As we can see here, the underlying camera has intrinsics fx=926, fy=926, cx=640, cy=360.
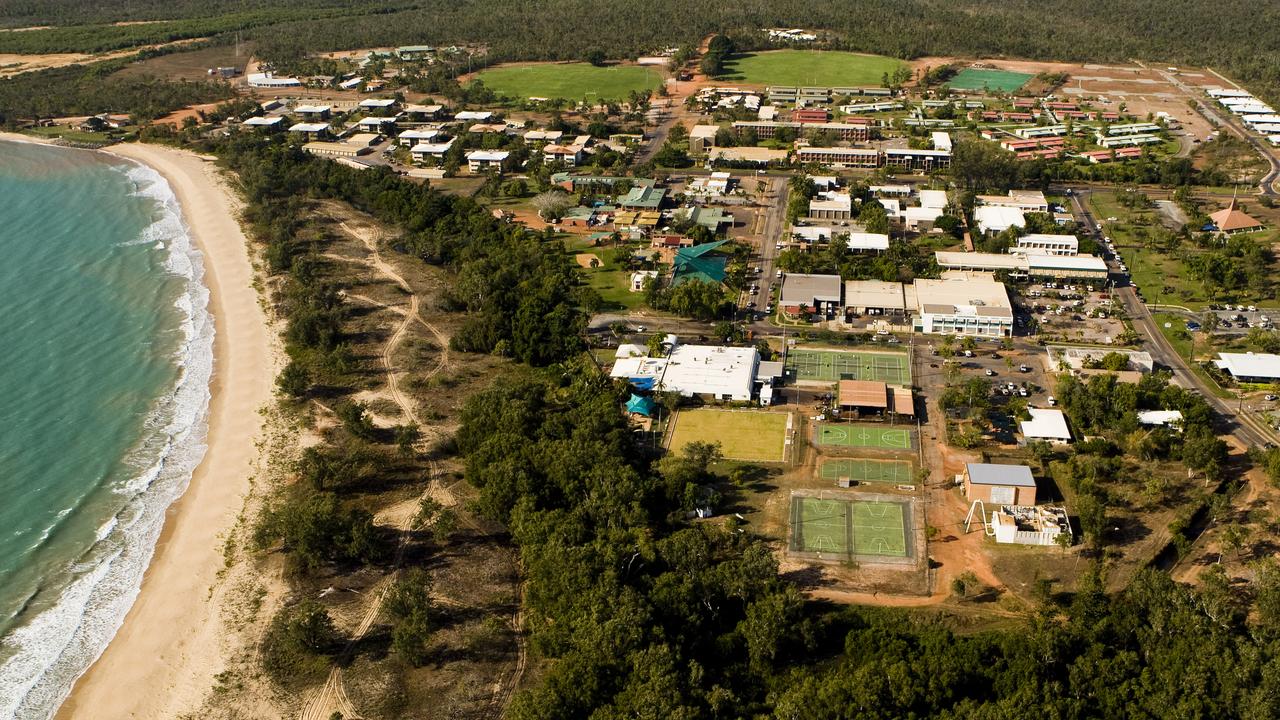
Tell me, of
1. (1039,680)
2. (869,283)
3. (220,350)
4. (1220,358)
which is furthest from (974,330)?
(220,350)

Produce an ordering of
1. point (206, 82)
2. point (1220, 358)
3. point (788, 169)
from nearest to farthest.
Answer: point (1220, 358) < point (788, 169) < point (206, 82)

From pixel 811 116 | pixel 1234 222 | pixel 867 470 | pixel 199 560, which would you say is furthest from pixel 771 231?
pixel 199 560

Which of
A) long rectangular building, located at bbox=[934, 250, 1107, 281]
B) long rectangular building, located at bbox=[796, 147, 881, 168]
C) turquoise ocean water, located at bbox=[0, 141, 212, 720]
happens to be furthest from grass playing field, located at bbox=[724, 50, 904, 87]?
turquoise ocean water, located at bbox=[0, 141, 212, 720]

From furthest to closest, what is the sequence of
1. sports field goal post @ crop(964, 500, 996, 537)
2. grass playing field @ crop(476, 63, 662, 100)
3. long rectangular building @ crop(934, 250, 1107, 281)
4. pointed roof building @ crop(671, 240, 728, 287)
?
grass playing field @ crop(476, 63, 662, 100) → long rectangular building @ crop(934, 250, 1107, 281) → pointed roof building @ crop(671, 240, 728, 287) → sports field goal post @ crop(964, 500, 996, 537)

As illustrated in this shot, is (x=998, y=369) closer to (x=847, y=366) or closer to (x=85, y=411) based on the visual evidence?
(x=847, y=366)

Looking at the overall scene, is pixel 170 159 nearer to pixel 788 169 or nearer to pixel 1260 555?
pixel 788 169

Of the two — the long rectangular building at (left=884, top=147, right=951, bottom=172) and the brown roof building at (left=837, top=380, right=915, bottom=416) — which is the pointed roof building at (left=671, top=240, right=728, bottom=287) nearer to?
the brown roof building at (left=837, top=380, right=915, bottom=416)
